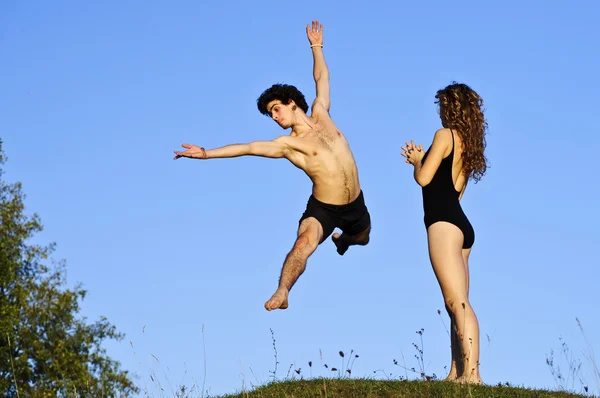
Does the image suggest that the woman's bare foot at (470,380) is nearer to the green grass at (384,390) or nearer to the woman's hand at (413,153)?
the green grass at (384,390)

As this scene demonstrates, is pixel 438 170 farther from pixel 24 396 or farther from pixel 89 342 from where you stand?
pixel 89 342

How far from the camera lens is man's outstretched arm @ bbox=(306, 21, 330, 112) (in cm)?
1133

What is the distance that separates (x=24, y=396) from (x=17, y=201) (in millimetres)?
7730

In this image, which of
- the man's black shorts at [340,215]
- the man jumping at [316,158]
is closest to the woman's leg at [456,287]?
the man jumping at [316,158]

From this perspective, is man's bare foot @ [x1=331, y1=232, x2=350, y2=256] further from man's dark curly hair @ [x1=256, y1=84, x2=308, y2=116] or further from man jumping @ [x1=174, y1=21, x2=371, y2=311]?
A: man's dark curly hair @ [x1=256, y1=84, x2=308, y2=116]

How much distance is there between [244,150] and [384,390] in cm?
309

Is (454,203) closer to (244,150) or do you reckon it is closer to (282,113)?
(244,150)

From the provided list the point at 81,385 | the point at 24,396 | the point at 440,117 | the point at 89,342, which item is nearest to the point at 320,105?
the point at 440,117

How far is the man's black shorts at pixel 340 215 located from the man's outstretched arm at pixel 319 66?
132 cm

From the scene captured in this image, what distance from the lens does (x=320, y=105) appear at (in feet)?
36.8

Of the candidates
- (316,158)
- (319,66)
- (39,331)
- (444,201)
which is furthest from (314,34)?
(39,331)

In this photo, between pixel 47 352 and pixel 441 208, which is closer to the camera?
pixel 441 208

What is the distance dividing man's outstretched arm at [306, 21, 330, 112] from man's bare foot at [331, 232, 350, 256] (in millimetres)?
1678

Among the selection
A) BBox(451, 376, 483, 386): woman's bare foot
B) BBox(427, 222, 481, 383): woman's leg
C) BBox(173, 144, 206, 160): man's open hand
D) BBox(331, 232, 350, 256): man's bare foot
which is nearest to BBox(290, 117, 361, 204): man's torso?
BBox(331, 232, 350, 256): man's bare foot
